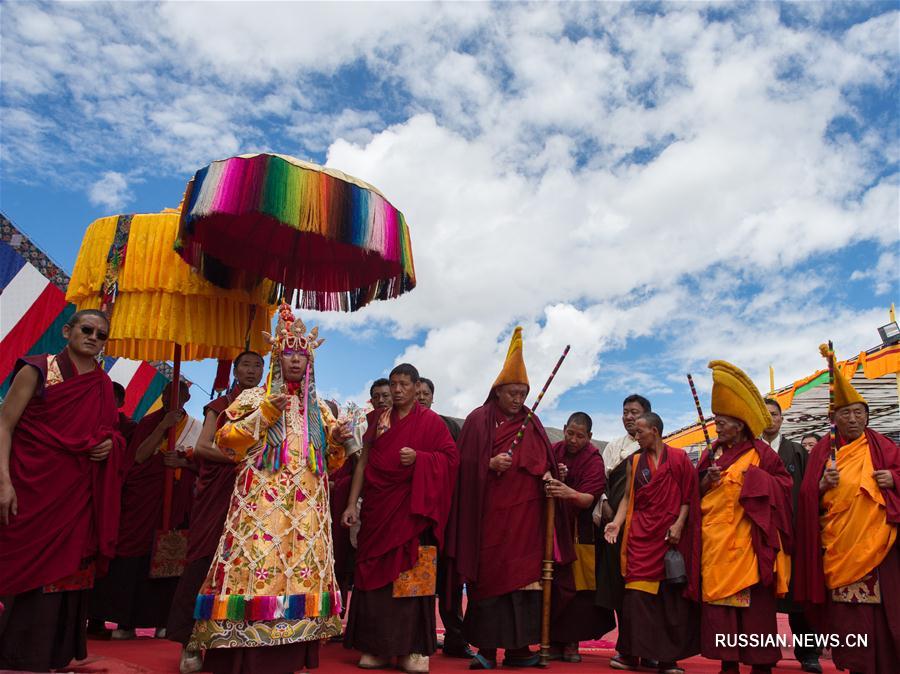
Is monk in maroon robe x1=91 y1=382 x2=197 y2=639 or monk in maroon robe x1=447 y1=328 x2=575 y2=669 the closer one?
monk in maroon robe x1=447 y1=328 x2=575 y2=669

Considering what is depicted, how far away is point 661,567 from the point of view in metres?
5.11

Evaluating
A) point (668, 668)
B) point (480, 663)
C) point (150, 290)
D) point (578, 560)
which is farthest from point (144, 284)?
point (668, 668)

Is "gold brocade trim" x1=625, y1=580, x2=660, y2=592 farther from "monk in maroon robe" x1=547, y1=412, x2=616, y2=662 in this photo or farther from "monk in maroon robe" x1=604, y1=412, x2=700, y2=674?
"monk in maroon robe" x1=547, y1=412, x2=616, y2=662

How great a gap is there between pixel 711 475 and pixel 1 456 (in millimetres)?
4463

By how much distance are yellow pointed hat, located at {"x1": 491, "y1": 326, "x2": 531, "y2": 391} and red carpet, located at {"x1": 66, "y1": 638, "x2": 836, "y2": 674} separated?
2.02 metres

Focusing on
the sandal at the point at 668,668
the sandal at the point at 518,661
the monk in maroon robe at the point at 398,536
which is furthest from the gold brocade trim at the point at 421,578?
the sandal at the point at 668,668

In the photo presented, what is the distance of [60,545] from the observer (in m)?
3.95

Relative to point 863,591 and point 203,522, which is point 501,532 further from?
point 863,591

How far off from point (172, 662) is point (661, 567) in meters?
3.32

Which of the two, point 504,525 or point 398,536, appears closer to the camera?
point 398,536

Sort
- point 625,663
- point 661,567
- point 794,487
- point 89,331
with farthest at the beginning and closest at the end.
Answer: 1. point 794,487
2. point 625,663
3. point 661,567
4. point 89,331

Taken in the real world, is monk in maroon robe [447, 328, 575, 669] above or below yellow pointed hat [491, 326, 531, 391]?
below

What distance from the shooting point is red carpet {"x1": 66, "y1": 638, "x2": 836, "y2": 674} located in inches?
163

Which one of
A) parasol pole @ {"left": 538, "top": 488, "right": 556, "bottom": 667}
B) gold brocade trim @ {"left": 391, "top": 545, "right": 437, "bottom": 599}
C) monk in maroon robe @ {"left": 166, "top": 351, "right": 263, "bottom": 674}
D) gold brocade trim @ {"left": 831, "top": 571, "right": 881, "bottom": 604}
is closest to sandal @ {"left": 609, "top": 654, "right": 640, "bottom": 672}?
parasol pole @ {"left": 538, "top": 488, "right": 556, "bottom": 667}
